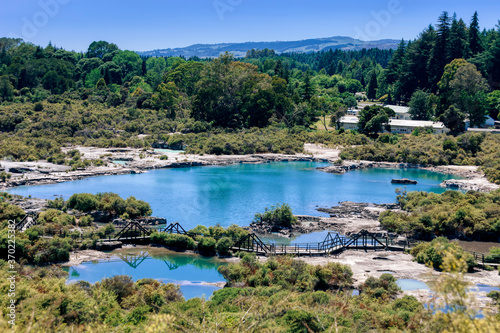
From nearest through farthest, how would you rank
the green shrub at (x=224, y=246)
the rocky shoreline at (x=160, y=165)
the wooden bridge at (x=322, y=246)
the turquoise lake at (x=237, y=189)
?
the green shrub at (x=224, y=246) < the wooden bridge at (x=322, y=246) < the turquoise lake at (x=237, y=189) < the rocky shoreline at (x=160, y=165)

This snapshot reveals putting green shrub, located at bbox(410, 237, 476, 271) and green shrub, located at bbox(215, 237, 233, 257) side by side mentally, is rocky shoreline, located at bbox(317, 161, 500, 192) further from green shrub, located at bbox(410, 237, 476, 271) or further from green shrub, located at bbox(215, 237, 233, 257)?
green shrub, located at bbox(215, 237, 233, 257)

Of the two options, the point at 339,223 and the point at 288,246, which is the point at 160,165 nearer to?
the point at 339,223

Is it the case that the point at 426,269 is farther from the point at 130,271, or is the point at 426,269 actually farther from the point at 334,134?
the point at 334,134

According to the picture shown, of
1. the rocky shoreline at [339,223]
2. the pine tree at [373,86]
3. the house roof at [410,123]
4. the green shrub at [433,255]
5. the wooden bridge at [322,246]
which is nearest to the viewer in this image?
the green shrub at [433,255]

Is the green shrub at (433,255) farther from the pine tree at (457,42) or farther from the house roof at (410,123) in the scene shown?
the pine tree at (457,42)

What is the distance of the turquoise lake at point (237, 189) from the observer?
34031 mm

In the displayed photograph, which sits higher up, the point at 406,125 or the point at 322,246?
the point at 406,125

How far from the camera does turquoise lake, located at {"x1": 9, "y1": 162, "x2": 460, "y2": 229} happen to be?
3403 centimetres

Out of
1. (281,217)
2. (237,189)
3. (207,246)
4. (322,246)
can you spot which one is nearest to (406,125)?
(237,189)

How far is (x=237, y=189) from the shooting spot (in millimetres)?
41031

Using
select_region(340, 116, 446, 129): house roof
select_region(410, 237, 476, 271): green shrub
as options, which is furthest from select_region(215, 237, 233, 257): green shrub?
select_region(340, 116, 446, 129): house roof

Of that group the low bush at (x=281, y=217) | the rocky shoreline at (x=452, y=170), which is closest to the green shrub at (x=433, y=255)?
the low bush at (x=281, y=217)

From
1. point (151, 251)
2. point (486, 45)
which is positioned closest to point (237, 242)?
point (151, 251)

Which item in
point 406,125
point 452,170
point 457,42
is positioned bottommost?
point 452,170
